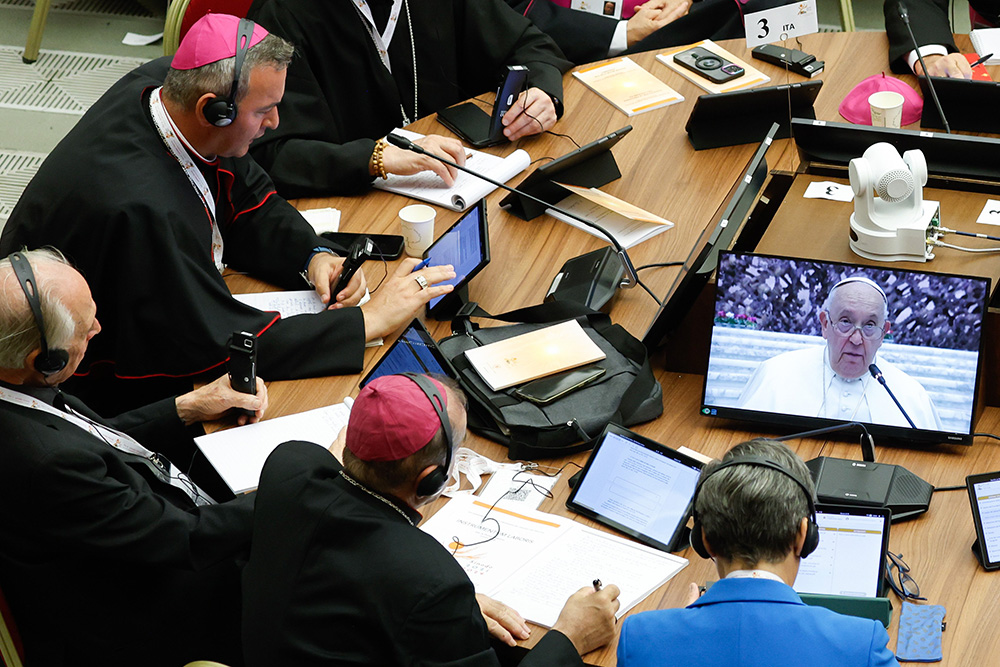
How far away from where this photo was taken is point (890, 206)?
2.46m

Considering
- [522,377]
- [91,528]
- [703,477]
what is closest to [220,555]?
[91,528]

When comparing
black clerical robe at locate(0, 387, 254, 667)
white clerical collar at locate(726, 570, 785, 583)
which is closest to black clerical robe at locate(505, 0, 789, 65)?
black clerical robe at locate(0, 387, 254, 667)

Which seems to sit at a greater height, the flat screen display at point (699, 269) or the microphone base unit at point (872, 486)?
the flat screen display at point (699, 269)

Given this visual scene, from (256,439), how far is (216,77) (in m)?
0.85

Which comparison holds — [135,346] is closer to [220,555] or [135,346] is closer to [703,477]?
[220,555]

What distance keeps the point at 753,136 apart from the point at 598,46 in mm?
834

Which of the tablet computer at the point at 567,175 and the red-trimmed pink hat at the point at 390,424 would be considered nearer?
the red-trimmed pink hat at the point at 390,424

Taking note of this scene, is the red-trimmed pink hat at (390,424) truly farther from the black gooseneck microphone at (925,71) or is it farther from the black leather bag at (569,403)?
the black gooseneck microphone at (925,71)

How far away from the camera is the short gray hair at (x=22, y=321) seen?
196cm

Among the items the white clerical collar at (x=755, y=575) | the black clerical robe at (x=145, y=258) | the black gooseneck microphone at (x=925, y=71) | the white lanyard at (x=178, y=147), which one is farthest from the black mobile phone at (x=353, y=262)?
the black gooseneck microphone at (x=925, y=71)

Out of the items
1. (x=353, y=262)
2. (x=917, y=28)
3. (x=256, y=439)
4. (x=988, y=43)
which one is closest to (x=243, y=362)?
(x=256, y=439)

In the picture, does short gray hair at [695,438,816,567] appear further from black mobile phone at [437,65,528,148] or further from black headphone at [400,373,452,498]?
black mobile phone at [437,65,528,148]

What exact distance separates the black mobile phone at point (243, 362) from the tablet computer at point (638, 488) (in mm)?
737

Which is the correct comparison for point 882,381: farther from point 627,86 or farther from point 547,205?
point 627,86
